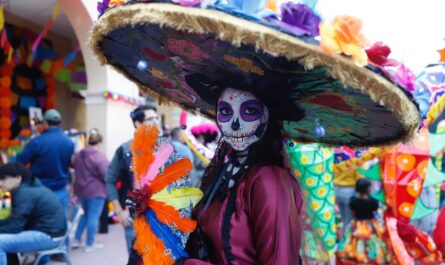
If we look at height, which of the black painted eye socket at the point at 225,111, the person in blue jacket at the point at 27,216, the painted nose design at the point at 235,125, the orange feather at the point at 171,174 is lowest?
the person in blue jacket at the point at 27,216

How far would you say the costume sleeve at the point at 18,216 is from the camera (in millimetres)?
4434

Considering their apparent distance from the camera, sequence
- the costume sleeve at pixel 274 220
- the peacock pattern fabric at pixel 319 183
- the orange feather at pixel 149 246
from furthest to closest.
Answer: the peacock pattern fabric at pixel 319 183
the orange feather at pixel 149 246
the costume sleeve at pixel 274 220

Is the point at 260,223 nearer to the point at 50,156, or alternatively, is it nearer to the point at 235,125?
the point at 235,125

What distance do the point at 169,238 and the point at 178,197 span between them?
0.55 feet

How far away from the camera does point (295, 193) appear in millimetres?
2004

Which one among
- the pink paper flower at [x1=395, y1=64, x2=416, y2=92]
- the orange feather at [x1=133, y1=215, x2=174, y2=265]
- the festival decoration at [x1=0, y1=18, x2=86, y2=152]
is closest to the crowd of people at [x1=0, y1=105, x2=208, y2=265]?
the orange feather at [x1=133, y1=215, x2=174, y2=265]

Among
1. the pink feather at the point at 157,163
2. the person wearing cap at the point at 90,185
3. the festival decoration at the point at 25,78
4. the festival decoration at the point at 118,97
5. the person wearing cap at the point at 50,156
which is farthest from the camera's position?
the festival decoration at the point at 25,78

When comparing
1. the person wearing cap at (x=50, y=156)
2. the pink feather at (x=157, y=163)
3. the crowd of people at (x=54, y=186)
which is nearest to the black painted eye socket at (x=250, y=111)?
the pink feather at (x=157, y=163)

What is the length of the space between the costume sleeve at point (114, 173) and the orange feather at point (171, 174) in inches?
81.9

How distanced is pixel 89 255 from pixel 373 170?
143 inches

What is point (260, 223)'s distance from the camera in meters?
1.80

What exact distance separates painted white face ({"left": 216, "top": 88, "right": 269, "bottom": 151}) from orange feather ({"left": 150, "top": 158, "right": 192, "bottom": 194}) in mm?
211

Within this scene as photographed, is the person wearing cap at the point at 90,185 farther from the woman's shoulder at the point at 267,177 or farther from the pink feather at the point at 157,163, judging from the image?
the woman's shoulder at the point at 267,177

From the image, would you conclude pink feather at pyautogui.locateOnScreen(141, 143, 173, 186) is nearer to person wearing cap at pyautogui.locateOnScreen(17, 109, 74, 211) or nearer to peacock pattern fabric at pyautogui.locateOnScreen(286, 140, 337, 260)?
peacock pattern fabric at pyautogui.locateOnScreen(286, 140, 337, 260)
